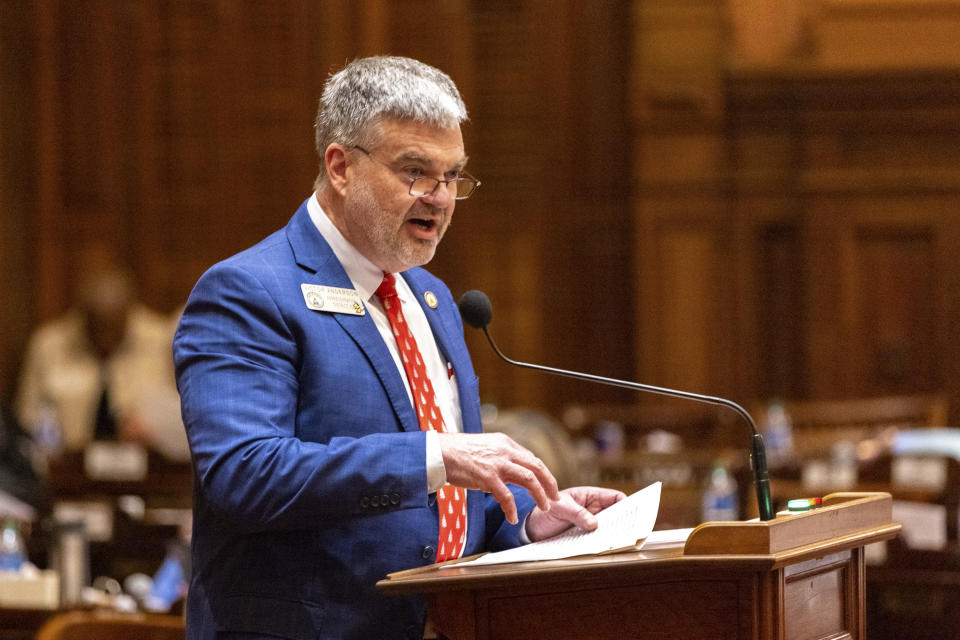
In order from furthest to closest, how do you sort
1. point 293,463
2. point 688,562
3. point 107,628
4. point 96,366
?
point 96,366
point 107,628
point 293,463
point 688,562

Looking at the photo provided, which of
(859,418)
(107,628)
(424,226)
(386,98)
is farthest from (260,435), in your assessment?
(859,418)

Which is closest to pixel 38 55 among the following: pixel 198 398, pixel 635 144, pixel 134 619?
pixel 635 144

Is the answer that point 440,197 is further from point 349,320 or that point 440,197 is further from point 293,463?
point 293,463

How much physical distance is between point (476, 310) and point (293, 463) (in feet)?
1.76

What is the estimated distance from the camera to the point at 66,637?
2441 mm

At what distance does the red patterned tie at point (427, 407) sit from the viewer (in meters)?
1.95

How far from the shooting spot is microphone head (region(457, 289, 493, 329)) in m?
2.07

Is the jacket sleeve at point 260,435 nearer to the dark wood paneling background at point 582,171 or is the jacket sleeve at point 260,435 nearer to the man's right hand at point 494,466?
the man's right hand at point 494,466

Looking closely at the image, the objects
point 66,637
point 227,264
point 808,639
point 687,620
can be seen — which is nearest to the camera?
point 687,620

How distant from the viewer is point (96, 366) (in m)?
8.24

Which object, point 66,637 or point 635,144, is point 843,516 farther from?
point 635,144

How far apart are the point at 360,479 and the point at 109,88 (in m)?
8.01

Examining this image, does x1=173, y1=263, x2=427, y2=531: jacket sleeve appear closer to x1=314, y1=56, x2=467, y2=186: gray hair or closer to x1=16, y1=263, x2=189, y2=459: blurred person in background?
x1=314, y1=56, x2=467, y2=186: gray hair

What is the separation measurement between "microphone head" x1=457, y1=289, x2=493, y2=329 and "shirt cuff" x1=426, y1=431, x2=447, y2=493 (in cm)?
42
